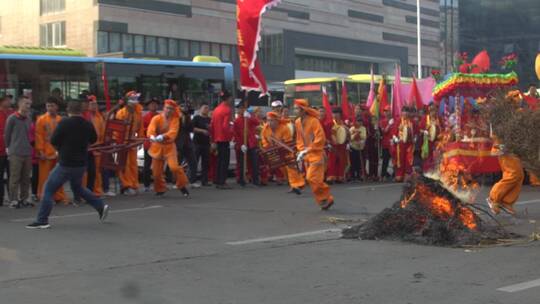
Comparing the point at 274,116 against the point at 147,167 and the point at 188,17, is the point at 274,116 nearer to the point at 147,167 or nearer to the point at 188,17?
the point at 147,167

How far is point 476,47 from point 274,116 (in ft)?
242

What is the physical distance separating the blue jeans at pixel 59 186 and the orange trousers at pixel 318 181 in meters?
3.04

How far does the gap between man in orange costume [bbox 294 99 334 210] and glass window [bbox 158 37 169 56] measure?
154ft

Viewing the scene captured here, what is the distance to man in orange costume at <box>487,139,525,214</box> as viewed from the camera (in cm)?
1013

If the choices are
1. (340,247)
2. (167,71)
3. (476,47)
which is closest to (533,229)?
(340,247)

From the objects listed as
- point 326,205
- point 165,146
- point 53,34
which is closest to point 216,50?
point 53,34

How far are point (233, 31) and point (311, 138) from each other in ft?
173

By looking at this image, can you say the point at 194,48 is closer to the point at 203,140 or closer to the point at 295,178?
the point at 203,140

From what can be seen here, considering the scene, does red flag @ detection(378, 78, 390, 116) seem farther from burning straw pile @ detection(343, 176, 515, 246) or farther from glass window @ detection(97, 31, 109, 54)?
glass window @ detection(97, 31, 109, 54)

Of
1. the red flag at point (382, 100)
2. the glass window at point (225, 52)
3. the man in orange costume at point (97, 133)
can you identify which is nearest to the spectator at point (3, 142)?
the man in orange costume at point (97, 133)

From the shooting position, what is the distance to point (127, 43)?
55.5m

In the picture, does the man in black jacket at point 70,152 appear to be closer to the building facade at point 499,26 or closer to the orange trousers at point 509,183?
the orange trousers at point 509,183

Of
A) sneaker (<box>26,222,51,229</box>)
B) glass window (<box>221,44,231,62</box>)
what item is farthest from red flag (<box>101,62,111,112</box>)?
glass window (<box>221,44,231,62</box>)

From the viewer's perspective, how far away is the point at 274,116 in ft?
47.3
